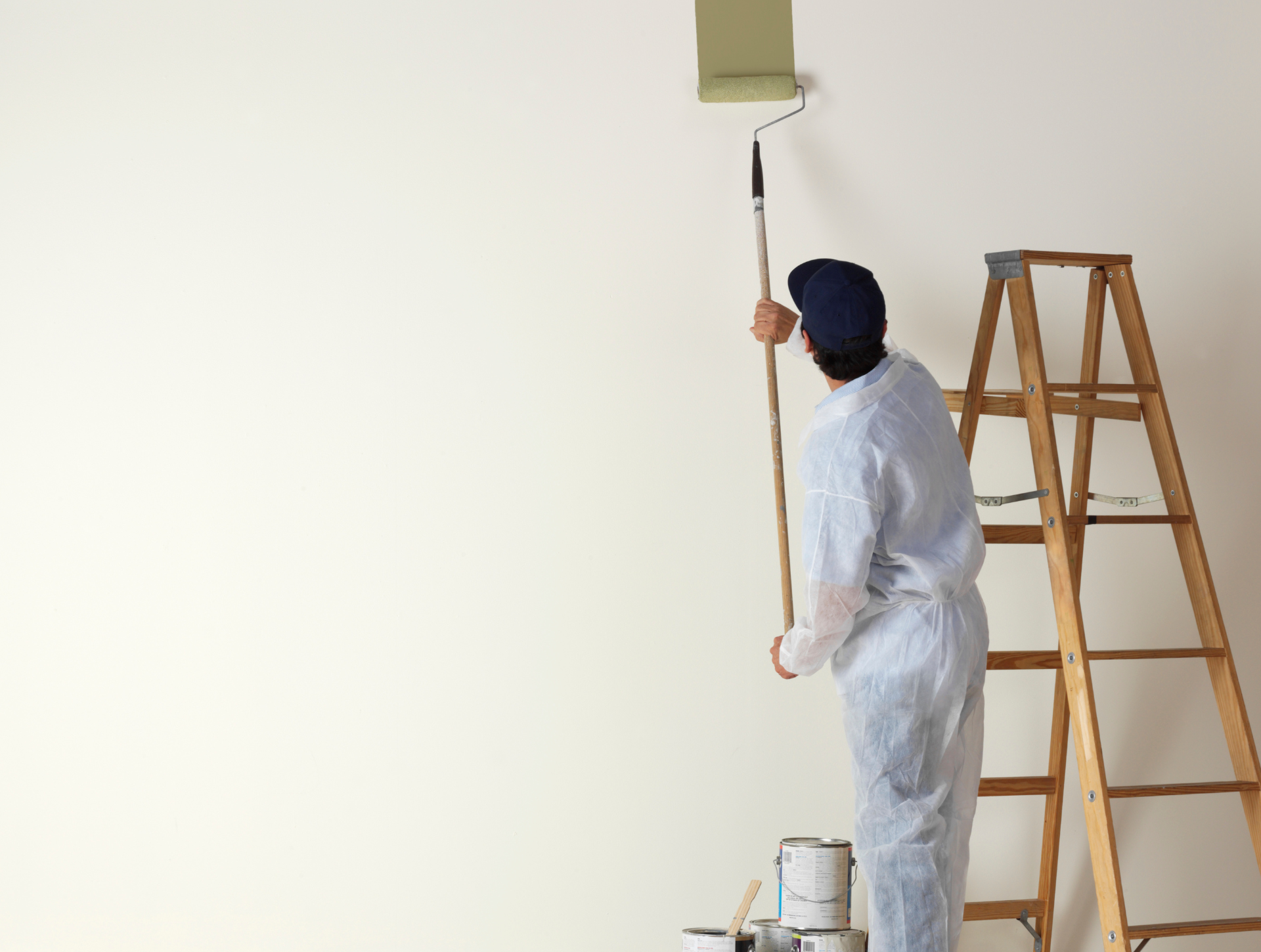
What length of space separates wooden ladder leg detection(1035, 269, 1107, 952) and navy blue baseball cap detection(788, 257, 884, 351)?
2.30 feet

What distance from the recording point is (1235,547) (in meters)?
2.35

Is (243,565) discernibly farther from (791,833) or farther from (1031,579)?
(1031,579)

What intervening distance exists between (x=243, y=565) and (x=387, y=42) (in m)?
1.29

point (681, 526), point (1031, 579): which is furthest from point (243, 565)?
point (1031, 579)

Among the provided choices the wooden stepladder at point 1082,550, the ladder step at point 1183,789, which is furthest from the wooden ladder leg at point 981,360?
the ladder step at point 1183,789

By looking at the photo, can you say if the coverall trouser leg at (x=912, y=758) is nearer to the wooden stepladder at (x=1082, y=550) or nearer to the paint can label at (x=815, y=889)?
the paint can label at (x=815, y=889)

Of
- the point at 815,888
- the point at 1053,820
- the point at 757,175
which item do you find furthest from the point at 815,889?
the point at 757,175

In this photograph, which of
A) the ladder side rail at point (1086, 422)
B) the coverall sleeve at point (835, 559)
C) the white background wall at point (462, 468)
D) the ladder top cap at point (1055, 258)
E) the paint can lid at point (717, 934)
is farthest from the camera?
the white background wall at point (462, 468)

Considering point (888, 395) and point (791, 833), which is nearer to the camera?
point (888, 395)

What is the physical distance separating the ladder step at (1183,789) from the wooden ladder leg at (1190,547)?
21 millimetres

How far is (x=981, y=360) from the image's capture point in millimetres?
2025

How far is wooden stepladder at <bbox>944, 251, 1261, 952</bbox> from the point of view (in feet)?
5.91

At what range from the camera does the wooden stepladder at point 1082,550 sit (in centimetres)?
180

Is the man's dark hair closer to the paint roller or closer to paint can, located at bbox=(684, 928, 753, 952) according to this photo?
the paint roller
